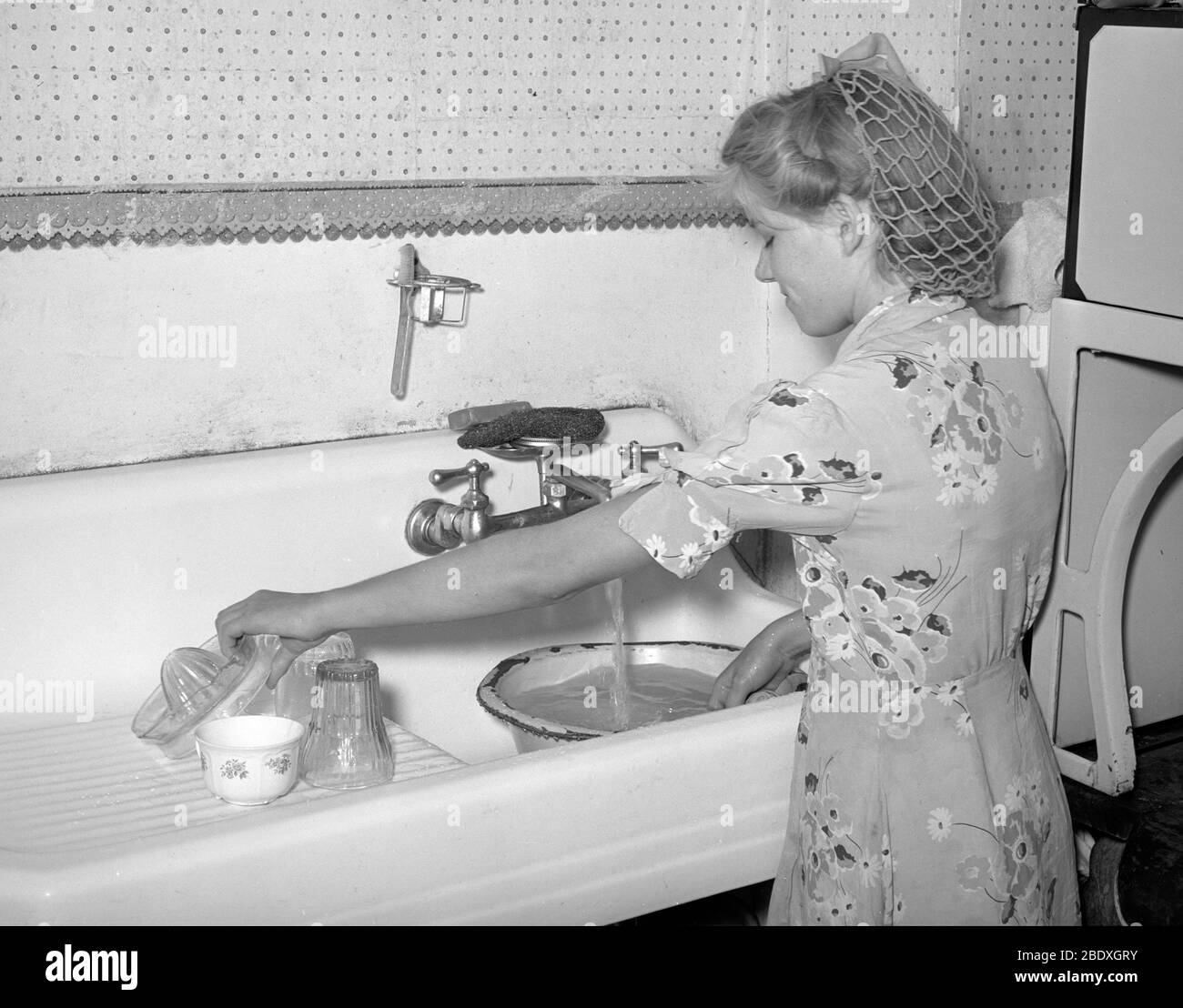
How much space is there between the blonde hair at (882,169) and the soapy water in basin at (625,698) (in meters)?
0.65

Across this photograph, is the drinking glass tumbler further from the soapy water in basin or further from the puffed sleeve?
the puffed sleeve

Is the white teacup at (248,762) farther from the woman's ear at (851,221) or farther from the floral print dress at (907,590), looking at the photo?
the woman's ear at (851,221)

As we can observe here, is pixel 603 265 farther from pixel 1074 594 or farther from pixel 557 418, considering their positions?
pixel 1074 594

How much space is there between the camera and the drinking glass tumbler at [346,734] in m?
1.40

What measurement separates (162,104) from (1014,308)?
1.34 metres

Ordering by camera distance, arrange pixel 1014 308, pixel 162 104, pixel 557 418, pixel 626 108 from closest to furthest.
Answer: pixel 162 104, pixel 557 418, pixel 626 108, pixel 1014 308

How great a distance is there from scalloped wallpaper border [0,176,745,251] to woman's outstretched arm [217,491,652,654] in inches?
21.2

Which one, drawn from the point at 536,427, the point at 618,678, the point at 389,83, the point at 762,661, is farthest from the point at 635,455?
the point at 389,83

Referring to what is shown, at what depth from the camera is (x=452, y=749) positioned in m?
1.90

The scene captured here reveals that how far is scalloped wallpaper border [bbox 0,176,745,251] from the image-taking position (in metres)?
1.66

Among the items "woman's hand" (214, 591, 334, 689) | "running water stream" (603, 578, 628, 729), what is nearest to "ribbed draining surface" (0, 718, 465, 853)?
"woman's hand" (214, 591, 334, 689)

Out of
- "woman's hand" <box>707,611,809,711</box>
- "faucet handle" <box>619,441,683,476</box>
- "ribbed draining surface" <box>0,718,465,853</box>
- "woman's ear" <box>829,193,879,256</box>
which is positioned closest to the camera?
"woman's ear" <box>829,193,879,256</box>

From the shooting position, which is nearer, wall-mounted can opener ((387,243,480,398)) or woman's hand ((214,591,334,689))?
woman's hand ((214,591,334,689))
